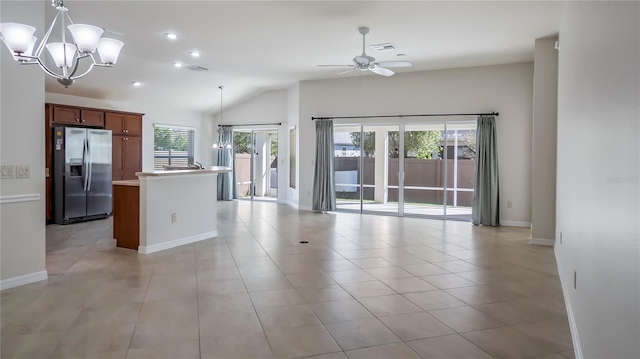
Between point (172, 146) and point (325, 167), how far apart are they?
174 inches

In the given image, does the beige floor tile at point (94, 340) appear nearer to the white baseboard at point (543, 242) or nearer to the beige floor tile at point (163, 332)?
the beige floor tile at point (163, 332)

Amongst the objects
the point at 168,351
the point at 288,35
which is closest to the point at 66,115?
the point at 288,35

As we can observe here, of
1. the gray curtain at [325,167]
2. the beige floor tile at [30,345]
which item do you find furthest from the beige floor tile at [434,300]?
the gray curtain at [325,167]

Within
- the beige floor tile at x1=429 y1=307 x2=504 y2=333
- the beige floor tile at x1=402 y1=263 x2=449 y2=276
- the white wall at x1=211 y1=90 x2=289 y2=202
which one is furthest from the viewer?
the white wall at x1=211 y1=90 x2=289 y2=202

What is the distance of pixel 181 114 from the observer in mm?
10289

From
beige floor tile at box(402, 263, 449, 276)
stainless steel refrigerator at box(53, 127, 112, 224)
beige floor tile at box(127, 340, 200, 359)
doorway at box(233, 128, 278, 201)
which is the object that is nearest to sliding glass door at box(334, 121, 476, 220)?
doorway at box(233, 128, 278, 201)

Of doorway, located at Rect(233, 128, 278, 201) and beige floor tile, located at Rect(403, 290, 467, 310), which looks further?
doorway, located at Rect(233, 128, 278, 201)

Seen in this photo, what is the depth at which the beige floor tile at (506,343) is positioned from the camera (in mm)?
2445

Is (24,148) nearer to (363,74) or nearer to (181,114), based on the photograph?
(363,74)

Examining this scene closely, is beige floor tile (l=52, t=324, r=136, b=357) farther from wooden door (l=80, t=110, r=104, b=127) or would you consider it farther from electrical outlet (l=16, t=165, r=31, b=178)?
wooden door (l=80, t=110, r=104, b=127)

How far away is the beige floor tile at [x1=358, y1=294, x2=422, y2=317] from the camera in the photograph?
312 cm

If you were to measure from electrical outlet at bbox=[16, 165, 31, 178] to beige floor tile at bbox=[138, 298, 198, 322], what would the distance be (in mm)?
1790

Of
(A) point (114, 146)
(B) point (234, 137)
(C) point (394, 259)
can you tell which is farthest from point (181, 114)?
(C) point (394, 259)

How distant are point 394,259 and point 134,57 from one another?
18.2ft
